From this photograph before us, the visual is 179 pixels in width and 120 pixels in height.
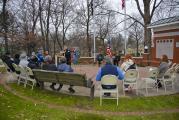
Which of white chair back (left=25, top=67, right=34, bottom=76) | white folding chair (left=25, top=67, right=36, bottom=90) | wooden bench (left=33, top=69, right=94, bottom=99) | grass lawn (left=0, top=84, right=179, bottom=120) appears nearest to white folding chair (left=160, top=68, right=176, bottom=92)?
grass lawn (left=0, top=84, right=179, bottom=120)

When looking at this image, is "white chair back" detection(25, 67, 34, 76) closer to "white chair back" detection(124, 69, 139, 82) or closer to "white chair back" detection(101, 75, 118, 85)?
"white chair back" detection(101, 75, 118, 85)

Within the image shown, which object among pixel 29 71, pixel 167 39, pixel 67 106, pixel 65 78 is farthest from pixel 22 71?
pixel 167 39

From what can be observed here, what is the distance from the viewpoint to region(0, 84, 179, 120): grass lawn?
9.96 m

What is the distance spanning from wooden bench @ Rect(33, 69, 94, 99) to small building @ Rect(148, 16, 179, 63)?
13638 mm

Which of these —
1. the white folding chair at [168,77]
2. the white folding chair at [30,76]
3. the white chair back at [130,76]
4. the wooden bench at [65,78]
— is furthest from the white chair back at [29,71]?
the white folding chair at [168,77]

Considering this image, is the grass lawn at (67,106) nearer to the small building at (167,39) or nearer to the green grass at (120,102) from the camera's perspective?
the green grass at (120,102)

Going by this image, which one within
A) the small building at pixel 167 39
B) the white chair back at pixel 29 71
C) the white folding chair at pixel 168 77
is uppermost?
the small building at pixel 167 39

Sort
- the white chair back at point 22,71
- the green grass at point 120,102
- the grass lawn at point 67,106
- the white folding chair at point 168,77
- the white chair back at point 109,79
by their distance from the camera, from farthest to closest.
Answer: the white chair back at point 22,71, the white folding chair at point 168,77, the white chair back at point 109,79, the green grass at point 120,102, the grass lawn at point 67,106

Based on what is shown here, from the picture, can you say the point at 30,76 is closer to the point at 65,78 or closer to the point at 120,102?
the point at 65,78

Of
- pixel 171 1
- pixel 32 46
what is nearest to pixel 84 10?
pixel 32 46

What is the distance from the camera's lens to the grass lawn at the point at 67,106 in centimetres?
996

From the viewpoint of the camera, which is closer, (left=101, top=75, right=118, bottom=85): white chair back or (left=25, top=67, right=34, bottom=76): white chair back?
(left=101, top=75, right=118, bottom=85): white chair back

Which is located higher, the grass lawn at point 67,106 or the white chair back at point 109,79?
the white chair back at point 109,79

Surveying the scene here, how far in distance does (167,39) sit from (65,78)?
15545 millimetres
